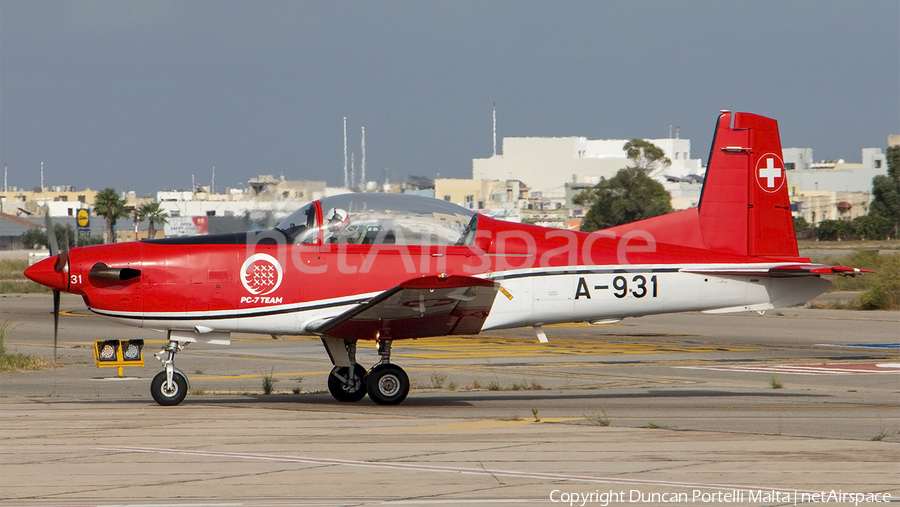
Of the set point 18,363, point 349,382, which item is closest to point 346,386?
point 349,382

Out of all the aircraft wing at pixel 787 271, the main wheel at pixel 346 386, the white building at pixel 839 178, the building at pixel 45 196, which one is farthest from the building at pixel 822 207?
the main wheel at pixel 346 386

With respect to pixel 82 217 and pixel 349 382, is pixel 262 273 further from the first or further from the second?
pixel 82 217

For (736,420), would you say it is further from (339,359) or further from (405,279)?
(339,359)

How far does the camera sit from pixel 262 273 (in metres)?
10.5

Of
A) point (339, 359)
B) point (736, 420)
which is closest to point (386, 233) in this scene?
point (339, 359)

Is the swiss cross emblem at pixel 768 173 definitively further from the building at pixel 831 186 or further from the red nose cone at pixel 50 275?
the building at pixel 831 186

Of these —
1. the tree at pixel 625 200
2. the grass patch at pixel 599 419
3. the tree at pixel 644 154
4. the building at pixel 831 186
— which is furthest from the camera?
the building at pixel 831 186

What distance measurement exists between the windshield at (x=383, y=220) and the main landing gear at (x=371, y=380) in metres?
1.21

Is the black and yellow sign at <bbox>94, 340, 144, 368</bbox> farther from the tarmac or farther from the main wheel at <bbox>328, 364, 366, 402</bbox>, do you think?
the main wheel at <bbox>328, 364, 366, 402</bbox>

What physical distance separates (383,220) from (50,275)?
340 centimetres

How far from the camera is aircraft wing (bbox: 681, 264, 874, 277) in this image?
10953mm

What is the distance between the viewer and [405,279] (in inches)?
418

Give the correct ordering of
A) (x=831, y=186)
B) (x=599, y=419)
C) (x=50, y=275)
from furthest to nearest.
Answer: (x=831, y=186), (x=50, y=275), (x=599, y=419)

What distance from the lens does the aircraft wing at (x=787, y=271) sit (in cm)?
1095
